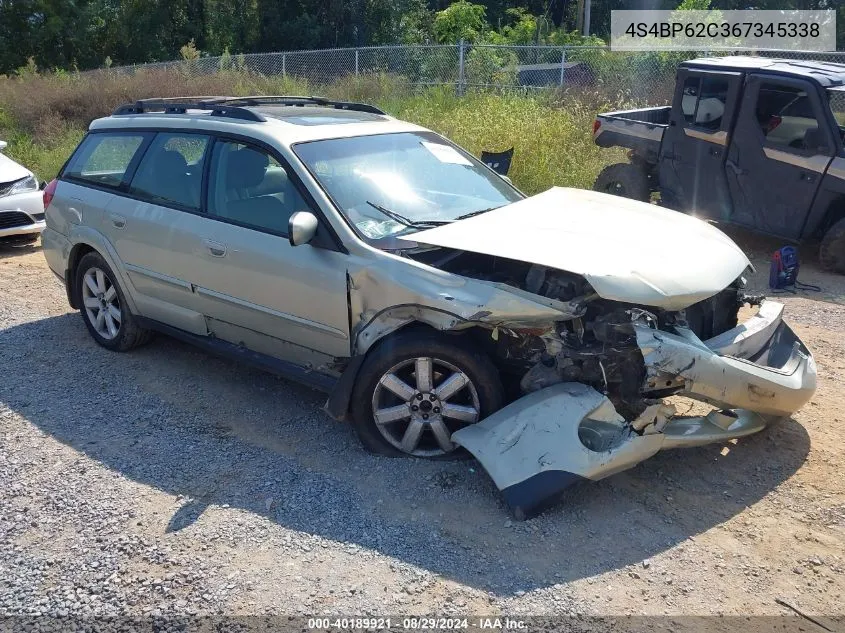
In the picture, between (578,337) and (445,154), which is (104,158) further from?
(578,337)

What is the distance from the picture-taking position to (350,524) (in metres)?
3.50

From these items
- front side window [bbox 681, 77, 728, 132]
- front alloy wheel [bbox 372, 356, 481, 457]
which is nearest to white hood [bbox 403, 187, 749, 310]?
front alloy wheel [bbox 372, 356, 481, 457]

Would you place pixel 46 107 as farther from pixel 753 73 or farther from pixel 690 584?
pixel 690 584

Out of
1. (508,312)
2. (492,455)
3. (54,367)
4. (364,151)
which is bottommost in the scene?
(54,367)

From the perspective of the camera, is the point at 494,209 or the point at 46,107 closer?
the point at 494,209

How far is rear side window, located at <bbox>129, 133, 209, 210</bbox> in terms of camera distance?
4801 millimetres

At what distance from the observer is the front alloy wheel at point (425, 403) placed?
151 inches

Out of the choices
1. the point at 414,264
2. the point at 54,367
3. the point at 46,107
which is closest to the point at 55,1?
the point at 46,107

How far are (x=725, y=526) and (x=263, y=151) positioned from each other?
3.21 m

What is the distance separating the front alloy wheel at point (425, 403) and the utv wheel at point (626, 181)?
6.25 m

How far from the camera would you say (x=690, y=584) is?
10.0 ft

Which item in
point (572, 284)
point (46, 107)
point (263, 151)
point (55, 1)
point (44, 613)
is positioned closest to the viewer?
point (44, 613)

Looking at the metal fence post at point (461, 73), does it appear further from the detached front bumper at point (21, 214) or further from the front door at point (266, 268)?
the front door at point (266, 268)

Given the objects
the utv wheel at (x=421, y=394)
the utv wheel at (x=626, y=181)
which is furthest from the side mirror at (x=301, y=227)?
the utv wheel at (x=626, y=181)
